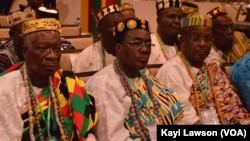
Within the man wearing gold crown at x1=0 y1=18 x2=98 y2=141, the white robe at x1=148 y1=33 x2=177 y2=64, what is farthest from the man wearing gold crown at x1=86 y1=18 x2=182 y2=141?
the white robe at x1=148 y1=33 x2=177 y2=64

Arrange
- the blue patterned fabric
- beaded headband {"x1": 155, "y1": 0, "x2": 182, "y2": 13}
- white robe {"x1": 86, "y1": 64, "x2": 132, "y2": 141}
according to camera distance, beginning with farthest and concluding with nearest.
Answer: beaded headband {"x1": 155, "y1": 0, "x2": 182, "y2": 13} < the blue patterned fabric < white robe {"x1": 86, "y1": 64, "x2": 132, "y2": 141}

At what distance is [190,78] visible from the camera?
121 inches

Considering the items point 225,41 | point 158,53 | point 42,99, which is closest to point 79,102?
point 42,99

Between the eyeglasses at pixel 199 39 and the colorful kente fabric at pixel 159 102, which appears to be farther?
the eyeglasses at pixel 199 39

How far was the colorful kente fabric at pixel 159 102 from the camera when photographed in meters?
2.63

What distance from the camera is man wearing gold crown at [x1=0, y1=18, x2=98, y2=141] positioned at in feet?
7.57

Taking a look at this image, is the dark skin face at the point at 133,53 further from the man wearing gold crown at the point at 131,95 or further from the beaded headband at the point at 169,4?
the beaded headband at the point at 169,4

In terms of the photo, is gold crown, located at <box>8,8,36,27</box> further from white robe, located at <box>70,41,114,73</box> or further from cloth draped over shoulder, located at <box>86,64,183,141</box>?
white robe, located at <box>70,41,114,73</box>

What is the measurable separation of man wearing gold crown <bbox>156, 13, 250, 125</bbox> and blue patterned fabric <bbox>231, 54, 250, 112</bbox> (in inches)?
2.8

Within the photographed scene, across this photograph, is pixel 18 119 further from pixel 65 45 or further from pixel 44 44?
pixel 65 45

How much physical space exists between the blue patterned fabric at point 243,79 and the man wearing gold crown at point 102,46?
3.12 feet

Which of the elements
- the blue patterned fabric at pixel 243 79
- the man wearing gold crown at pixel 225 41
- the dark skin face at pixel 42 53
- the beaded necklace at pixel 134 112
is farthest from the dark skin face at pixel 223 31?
the dark skin face at pixel 42 53

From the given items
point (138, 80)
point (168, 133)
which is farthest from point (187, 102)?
point (168, 133)

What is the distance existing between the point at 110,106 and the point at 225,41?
1696 mm
